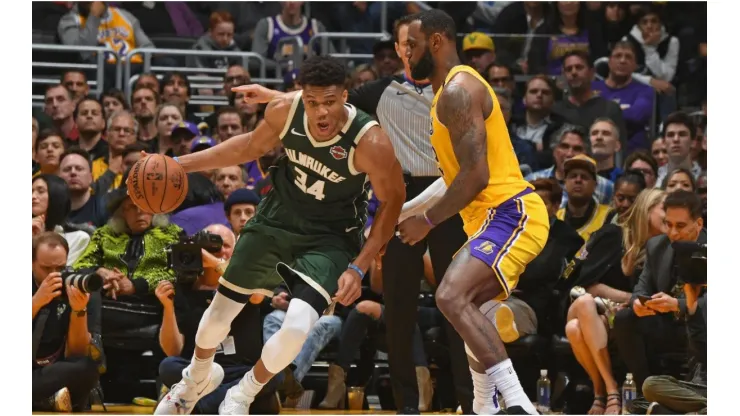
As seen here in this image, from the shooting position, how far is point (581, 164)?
27.3ft

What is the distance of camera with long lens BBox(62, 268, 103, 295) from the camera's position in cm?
710

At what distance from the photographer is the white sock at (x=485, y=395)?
5.58 metres

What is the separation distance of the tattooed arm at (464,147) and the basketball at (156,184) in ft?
4.65

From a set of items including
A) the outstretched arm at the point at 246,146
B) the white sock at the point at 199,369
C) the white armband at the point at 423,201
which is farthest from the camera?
the white armband at the point at 423,201

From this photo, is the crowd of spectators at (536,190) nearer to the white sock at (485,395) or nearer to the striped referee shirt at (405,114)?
the striped referee shirt at (405,114)

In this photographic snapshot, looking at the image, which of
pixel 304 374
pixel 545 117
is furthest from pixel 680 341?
pixel 545 117

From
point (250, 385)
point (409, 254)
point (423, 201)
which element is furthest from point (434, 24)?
point (250, 385)

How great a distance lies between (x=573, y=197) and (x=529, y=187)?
277 centimetres

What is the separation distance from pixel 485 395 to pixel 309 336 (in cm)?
244

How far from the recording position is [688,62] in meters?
11.1

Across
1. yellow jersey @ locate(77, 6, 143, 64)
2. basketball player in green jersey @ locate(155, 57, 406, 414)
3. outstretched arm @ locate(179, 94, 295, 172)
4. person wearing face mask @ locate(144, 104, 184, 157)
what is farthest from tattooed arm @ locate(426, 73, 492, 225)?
yellow jersey @ locate(77, 6, 143, 64)

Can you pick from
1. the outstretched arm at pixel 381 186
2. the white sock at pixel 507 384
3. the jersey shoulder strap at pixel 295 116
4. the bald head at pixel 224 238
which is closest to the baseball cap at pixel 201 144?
the bald head at pixel 224 238

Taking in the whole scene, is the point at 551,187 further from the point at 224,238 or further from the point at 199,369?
the point at 199,369

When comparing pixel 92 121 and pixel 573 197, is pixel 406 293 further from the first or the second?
pixel 92 121
